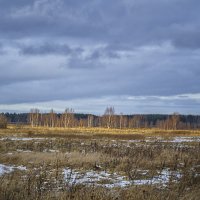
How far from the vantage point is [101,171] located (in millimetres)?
14602

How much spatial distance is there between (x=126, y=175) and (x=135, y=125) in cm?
16049

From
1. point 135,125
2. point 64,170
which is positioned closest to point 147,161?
point 64,170

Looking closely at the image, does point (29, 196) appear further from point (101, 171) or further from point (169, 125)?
point (169, 125)

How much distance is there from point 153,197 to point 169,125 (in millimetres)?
151031

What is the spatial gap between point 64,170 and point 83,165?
5.15 feet

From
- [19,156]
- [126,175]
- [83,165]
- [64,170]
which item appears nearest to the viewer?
[126,175]

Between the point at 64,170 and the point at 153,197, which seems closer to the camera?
the point at 153,197

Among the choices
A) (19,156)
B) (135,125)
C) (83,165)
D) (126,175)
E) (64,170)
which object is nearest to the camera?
(126,175)

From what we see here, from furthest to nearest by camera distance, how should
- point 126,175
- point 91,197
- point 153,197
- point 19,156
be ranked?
point 19,156
point 126,175
point 153,197
point 91,197

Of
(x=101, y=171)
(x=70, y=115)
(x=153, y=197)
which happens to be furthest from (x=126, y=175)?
(x=70, y=115)

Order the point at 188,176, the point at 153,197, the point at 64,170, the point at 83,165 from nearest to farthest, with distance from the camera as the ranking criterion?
the point at 153,197
the point at 188,176
the point at 64,170
the point at 83,165

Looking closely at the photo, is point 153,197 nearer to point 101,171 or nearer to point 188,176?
point 188,176

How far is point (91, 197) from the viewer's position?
6.88 m

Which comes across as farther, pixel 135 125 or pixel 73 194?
pixel 135 125
